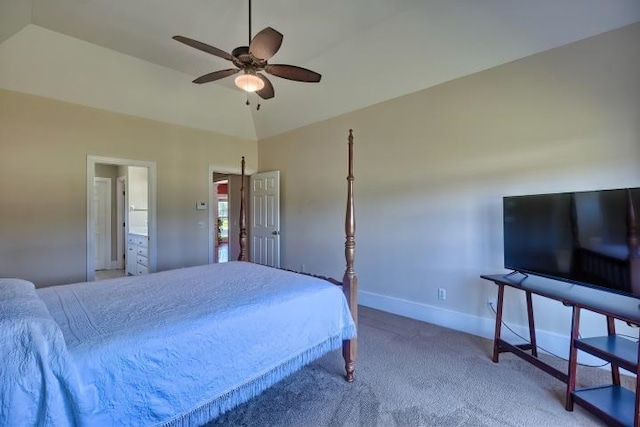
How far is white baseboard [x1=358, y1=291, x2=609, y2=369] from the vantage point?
8.69ft

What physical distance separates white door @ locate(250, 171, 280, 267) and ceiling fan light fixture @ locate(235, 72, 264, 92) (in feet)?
8.56

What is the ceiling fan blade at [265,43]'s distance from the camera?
214cm

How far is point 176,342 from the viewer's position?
54.1 inches

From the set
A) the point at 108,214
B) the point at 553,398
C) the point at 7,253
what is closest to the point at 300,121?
the point at 7,253

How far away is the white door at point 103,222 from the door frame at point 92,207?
9.28 ft

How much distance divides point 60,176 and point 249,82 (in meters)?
2.98

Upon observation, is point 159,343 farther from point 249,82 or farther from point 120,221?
point 120,221

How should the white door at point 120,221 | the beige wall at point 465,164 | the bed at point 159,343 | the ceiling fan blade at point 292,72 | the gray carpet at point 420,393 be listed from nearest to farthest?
the bed at point 159,343
the gray carpet at point 420,393
the beige wall at point 465,164
the ceiling fan blade at point 292,72
the white door at point 120,221

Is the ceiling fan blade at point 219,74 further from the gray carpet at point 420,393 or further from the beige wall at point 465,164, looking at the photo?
the gray carpet at point 420,393

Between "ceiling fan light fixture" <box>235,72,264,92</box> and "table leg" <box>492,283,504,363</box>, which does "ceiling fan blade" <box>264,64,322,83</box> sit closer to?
"ceiling fan light fixture" <box>235,72,264,92</box>

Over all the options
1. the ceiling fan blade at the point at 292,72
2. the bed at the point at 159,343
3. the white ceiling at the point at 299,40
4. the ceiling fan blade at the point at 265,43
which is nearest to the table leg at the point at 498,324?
the bed at the point at 159,343

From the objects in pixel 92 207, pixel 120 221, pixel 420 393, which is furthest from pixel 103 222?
pixel 420 393

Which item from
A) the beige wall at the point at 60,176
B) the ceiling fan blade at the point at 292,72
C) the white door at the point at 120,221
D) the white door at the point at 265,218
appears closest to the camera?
the ceiling fan blade at the point at 292,72

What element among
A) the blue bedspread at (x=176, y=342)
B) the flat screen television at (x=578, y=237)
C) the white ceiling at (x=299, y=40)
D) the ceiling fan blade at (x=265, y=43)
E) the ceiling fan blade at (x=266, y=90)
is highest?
the white ceiling at (x=299, y=40)
